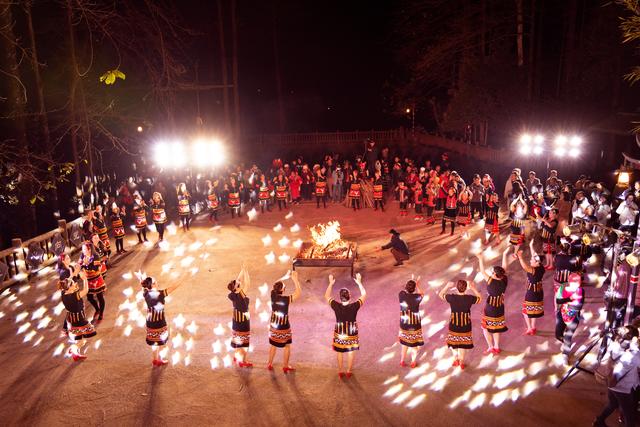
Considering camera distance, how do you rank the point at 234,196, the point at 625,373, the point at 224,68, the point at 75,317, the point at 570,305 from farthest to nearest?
the point at 224,68 < the point at 234,196 < the point at 75,317 < the point at 570,305 < the point at 625,373

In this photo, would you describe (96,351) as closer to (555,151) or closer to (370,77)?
(555,151)

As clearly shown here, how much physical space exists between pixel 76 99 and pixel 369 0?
85.0ft

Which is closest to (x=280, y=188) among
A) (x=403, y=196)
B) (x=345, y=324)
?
(x=403, y=196)

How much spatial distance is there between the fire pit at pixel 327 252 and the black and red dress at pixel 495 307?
162 inches

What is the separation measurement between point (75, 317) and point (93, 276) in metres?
1.55

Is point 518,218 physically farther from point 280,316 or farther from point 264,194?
point 264,194

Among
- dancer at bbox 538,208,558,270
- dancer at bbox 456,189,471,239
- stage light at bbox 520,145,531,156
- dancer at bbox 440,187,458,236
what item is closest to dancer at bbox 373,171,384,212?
dancer at bbox 440,187,458,236

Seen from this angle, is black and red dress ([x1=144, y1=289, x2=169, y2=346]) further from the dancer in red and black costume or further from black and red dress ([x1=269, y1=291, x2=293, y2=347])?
the dancer in red and black costume

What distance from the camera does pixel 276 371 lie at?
7.81 m

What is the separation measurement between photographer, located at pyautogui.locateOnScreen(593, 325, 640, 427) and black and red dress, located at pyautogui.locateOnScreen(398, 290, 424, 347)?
2564 mm

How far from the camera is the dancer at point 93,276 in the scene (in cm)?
968

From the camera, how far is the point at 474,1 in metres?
27.1

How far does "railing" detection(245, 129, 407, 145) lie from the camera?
2936 cm

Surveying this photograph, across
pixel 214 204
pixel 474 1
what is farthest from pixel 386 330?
pixel 474 1
